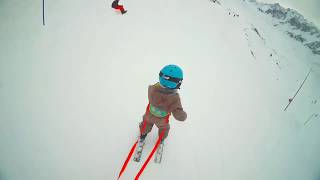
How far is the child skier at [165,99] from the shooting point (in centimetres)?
242

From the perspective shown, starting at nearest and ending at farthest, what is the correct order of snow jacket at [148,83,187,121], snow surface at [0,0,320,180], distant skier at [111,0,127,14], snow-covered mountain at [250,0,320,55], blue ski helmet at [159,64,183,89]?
blue ski helmet at [159,64,183,89]
snow jacket at [148,83,187,121]
snow surface at [0,0,320,180]
distant skier at [111,0,127,14]
snow-covered mountain at [250,0,320,55]

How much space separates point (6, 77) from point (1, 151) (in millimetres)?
1378

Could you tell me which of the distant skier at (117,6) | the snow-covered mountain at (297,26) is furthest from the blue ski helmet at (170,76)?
→ the snow-covered mountain at (297,26)

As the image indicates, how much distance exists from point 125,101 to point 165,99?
137cm

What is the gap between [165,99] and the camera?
8.50 ft

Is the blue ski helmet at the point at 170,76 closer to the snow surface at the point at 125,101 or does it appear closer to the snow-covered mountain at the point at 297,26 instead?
the snow surface at the point at 125,101

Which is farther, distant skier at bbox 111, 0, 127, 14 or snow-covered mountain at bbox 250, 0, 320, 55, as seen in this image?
→ snow-covered mountain at bbox 250, 0, 320, 55

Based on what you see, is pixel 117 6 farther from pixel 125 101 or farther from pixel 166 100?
pixel 166 100

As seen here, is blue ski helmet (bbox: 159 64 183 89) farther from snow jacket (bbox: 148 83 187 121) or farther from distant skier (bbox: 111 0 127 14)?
distant skier (bbox: 111 0 127 14)

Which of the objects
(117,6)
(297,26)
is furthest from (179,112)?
(297,26)

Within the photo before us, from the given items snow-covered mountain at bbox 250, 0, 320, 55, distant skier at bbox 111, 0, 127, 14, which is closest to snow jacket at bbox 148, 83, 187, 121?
distant skier at bbox 111, 0, 127, 14

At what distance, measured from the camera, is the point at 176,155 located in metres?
3.31

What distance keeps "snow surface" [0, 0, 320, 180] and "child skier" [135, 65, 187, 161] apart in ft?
1.98

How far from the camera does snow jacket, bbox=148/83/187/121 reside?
2568mm
